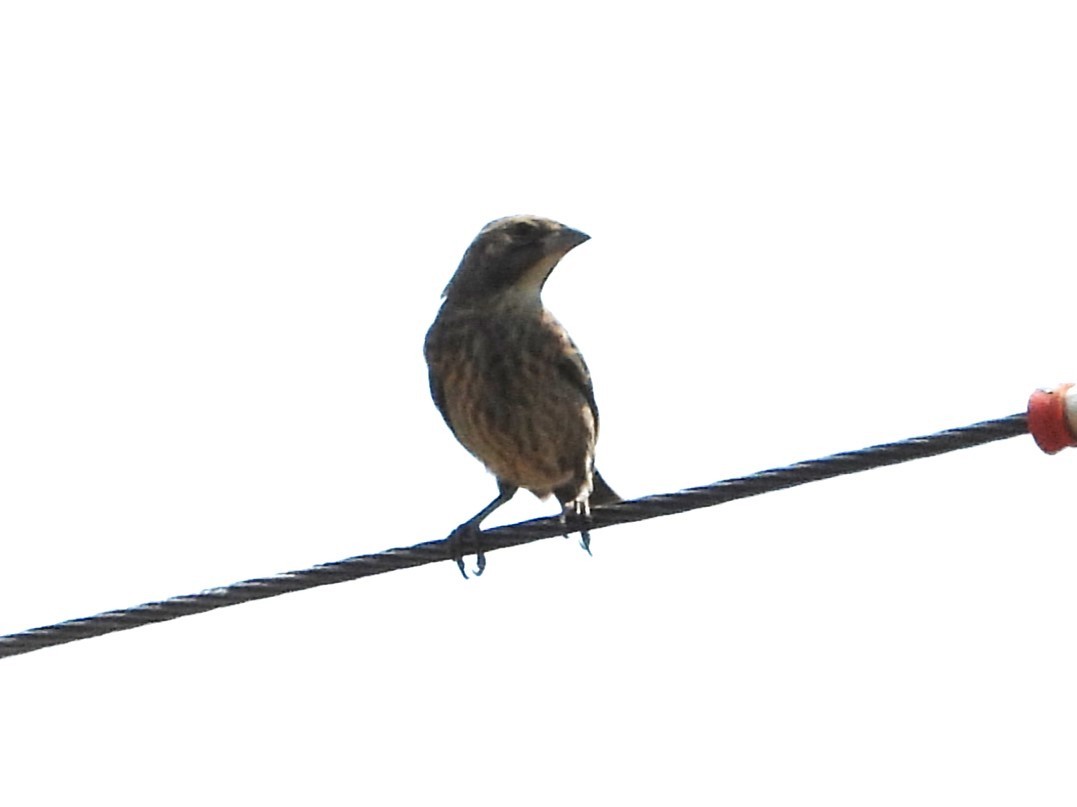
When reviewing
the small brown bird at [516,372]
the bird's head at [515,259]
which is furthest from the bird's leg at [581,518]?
the bird's head at [515,259]

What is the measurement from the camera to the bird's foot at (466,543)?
30.2 ft

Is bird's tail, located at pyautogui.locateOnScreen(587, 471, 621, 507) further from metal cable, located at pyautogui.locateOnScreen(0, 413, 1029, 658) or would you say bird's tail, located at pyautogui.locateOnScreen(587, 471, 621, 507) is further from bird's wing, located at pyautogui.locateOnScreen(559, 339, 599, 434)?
metal cable, located at pyautogui.locateOnScreen(0, 413, 1029, 658)

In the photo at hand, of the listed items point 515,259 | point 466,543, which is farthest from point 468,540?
point 515,259

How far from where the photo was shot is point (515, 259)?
10.3 m

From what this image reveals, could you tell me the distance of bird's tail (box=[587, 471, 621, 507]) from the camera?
35.4 ft

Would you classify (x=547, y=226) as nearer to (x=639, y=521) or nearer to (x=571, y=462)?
(x=571, y=462)

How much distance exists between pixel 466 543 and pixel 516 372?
0.96 meters

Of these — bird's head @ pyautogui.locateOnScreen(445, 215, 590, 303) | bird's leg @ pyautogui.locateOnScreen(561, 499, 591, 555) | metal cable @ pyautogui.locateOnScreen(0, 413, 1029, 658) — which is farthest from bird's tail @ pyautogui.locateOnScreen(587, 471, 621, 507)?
metal cable @ pyautogui.locateOnScreen(0, 413, 1029, 658)

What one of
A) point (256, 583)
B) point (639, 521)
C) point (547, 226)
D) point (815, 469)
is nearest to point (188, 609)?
point (256, 583)

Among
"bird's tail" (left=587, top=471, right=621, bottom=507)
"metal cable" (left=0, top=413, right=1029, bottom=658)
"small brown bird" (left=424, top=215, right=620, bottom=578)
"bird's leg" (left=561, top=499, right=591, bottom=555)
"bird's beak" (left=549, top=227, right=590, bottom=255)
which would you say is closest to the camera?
"metal cable" (left=0, top=413, right=1029, bottom=658)

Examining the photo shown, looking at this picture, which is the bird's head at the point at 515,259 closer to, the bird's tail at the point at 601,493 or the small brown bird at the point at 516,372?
the small brown bird at the point at 516,372

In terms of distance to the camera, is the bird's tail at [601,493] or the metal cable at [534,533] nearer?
the metal cable at [534,533]

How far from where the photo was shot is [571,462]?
1016 centimetres

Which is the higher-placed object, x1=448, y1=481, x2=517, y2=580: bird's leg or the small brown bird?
the small brown bird
